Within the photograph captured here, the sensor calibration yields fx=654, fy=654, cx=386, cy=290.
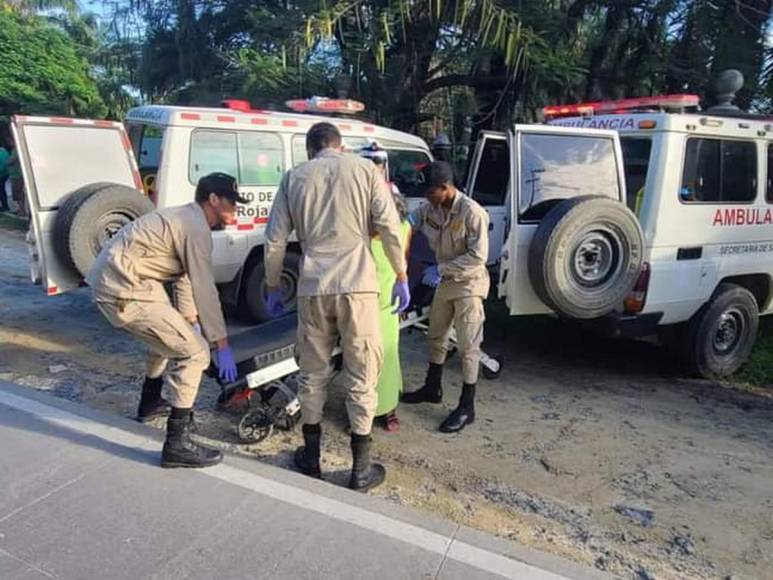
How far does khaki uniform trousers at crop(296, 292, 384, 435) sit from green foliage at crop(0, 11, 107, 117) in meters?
18.6

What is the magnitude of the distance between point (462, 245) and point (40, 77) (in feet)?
66.8

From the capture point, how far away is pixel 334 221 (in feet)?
10.6

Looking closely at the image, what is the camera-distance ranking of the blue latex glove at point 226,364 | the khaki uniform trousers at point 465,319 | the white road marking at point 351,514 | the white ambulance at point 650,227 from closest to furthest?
the white road marking at point 351,514, the blue latex glove at point 226,364, the khaki uniform trousers at point 465,319, the white ambulance at point 650,227

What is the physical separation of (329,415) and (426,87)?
732 centimetres

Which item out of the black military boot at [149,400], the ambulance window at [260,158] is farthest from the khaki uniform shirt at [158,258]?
the ambulance window at [260,158]

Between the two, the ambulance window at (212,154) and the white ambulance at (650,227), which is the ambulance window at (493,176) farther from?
the ambulance window at (212,154)

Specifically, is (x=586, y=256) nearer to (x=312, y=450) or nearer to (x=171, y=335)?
(x=312, y=450)

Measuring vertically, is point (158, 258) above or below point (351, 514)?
above

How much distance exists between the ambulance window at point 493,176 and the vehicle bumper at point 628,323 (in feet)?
6.61

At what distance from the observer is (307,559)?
2.61 m

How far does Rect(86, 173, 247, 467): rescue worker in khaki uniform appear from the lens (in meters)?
3.30

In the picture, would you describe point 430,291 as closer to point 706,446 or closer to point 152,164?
point 706,446

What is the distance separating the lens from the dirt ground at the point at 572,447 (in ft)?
9.88

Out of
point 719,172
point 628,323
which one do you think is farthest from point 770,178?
point 628,323
